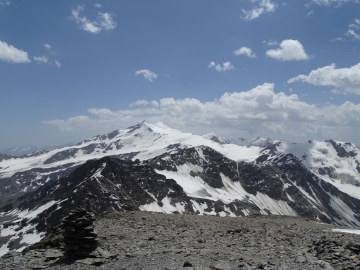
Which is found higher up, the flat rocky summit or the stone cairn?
the stone cairn

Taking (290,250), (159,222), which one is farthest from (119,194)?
(290,250)

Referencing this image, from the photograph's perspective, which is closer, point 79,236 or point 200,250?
point 79,236

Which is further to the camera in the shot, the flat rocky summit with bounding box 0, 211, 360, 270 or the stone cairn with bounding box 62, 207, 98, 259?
the stone cairn with bounding box 62, 207, 98, 259

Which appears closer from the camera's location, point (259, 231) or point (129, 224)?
point (259, 231)

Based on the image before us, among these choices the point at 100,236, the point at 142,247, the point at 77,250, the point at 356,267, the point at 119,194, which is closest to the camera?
the point at 356,267

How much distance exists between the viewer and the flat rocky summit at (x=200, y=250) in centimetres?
1769

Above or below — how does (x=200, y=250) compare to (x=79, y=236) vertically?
Answer: below

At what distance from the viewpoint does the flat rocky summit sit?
696 inches

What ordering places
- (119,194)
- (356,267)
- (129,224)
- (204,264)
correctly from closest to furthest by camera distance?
(356,267) → (204,264) → (129,224) → (119,194)

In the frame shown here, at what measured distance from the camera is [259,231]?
27.3m

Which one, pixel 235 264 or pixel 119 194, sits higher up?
pixel 235 264

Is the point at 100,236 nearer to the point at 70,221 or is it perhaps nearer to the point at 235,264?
the point at 70,221

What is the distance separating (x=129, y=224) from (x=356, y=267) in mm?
19699

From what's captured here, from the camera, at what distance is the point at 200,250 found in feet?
66.9
